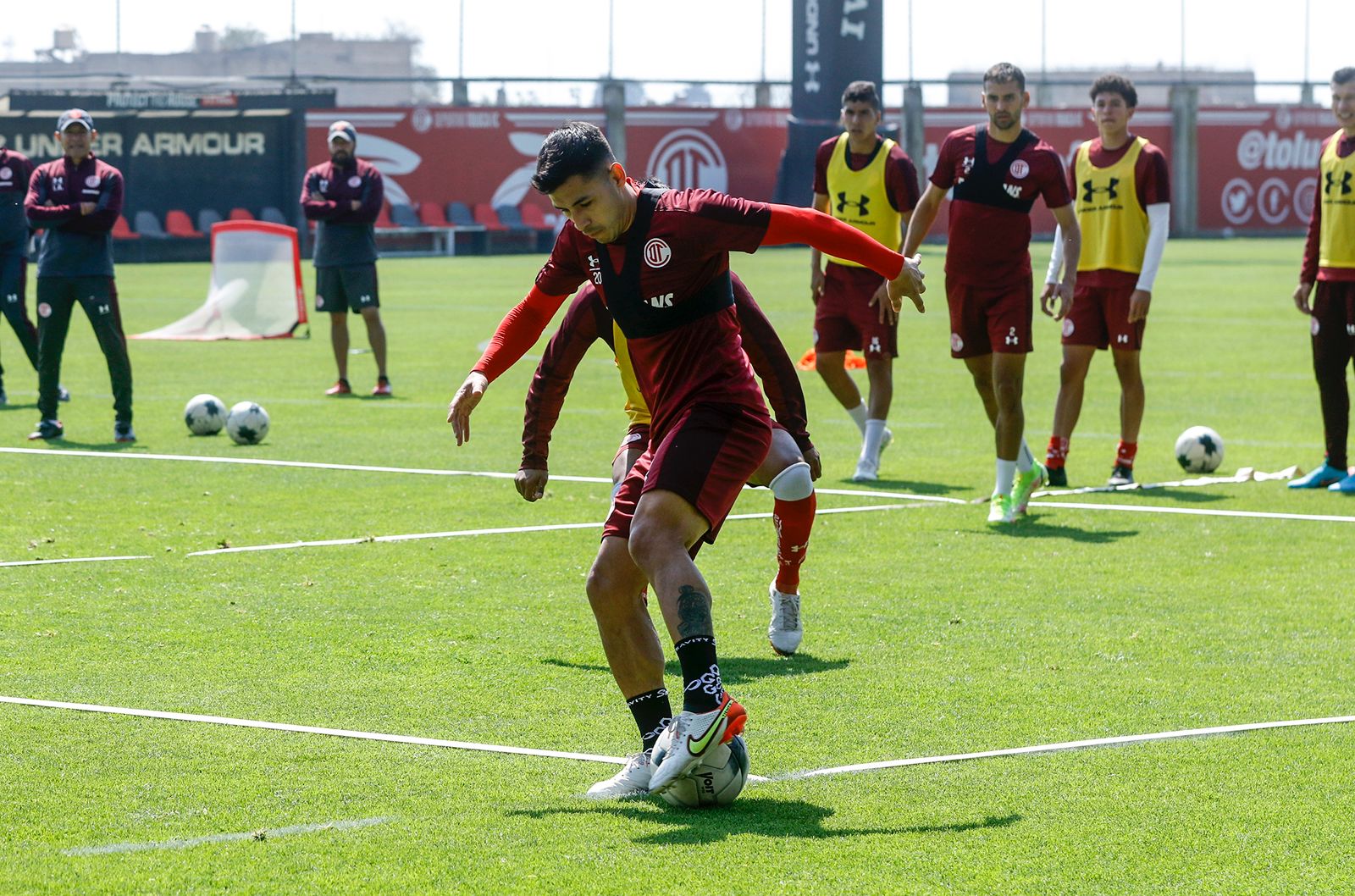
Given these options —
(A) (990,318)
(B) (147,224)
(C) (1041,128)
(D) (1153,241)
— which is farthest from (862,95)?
(C) (1041,128)

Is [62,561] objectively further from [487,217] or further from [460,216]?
[487,217]

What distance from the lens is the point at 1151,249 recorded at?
11.5 metres

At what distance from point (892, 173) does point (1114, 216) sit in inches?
59.0

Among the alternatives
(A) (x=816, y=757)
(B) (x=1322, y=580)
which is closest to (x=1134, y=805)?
(A) (x=816, y=757)

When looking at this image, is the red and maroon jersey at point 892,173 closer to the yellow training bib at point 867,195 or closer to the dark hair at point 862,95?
the yellow training bib at point 867,195

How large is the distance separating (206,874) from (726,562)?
4.79 meters

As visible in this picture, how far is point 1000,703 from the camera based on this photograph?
20.3 ft

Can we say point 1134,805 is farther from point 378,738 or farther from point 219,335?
point 219,335

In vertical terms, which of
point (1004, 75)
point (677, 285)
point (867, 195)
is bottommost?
point (677, 285)

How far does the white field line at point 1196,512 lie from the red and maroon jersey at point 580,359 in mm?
4349

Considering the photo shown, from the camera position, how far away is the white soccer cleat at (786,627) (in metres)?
6.89

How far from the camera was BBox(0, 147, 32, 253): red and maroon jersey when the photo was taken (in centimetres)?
1564

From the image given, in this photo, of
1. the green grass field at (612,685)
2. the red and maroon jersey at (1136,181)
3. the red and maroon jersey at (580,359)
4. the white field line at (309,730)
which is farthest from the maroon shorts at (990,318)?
the white field line at (309,730)

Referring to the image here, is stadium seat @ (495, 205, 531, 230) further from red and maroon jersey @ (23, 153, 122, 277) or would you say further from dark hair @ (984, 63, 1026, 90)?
dark hair @ (984, 63, 1026, 90)
